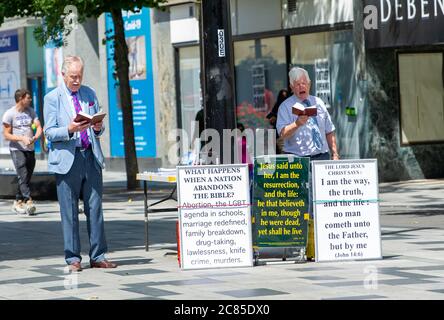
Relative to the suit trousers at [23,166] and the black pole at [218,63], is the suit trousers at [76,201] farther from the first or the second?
the suit trousers at [23,166]

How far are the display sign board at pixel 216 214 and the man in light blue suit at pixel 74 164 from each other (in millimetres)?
787

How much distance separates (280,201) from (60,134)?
2.09 metres

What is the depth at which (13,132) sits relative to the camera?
19734 millimetres

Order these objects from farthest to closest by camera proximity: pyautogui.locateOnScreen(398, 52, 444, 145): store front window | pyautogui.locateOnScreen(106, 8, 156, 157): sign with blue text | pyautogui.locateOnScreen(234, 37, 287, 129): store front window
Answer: pyautogui.locateOnScreen(106, 8, 156, 157): sign with blue text → pyautogui.locateOnScreen(234, 37, 287, 129): store front window → pyautogui.locateOnScreen(398, 52, 444, 145): store front window

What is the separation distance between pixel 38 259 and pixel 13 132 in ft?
23.1

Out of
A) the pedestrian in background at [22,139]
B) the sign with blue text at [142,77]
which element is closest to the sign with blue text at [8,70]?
the sign with blue text at [142,77]

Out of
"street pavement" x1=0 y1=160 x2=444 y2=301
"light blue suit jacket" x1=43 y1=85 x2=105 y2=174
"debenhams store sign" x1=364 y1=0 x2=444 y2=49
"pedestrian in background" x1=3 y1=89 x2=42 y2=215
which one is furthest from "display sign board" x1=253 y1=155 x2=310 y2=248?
"debenhams store sign" x1=364 y1=0 x2=444 y2=49

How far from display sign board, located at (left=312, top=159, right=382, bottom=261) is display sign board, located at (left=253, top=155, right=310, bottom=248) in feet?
0.47

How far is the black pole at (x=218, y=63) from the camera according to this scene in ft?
40.7

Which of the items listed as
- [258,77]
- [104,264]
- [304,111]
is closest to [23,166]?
[104,264]

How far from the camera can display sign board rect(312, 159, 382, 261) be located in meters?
12.0

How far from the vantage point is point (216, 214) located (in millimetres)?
11859

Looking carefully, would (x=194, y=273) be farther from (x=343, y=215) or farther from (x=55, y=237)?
(x=55, y=237)

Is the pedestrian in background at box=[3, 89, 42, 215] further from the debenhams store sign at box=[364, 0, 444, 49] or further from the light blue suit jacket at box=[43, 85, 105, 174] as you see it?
the light blue suit jacket at box=[43, 85, 105, 174]
